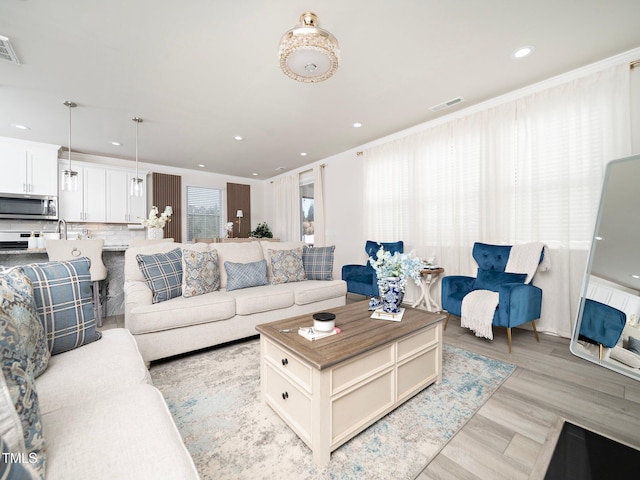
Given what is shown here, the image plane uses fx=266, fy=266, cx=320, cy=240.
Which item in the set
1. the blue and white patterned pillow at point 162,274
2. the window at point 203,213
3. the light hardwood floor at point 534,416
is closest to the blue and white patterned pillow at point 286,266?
the blue and white patterned pillow at point 162,274

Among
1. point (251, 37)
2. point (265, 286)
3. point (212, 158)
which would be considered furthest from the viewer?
point (212, 158)

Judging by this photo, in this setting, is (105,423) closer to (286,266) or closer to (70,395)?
(70,395)

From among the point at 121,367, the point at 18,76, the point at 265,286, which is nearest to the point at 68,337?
the point at 121,367

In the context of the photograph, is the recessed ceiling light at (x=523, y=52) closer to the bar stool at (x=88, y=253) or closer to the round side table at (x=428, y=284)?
the round side table at (x=428, y=284)

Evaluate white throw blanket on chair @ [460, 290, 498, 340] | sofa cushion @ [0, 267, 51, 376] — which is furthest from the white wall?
sofa cushion @ [0, 267, 51, 376]

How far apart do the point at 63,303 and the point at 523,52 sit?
3.75 metres

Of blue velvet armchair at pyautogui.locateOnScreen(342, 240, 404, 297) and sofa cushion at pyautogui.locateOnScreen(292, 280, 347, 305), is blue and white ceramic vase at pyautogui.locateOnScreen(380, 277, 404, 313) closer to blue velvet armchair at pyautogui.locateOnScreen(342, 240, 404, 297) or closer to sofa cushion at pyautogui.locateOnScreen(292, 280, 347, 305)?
sofa cushion at pyautogui.locateOnScreen(292, 280, 347, 305)

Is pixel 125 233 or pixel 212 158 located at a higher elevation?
pixel 212 158

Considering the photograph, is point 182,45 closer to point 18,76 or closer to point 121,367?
point 18,76

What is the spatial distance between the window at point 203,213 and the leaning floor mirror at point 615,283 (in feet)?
21.8

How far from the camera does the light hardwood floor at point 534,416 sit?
121 centimetres

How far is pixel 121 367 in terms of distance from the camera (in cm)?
123

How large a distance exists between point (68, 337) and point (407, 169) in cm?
407

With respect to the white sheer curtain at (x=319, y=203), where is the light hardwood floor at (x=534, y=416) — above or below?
below
